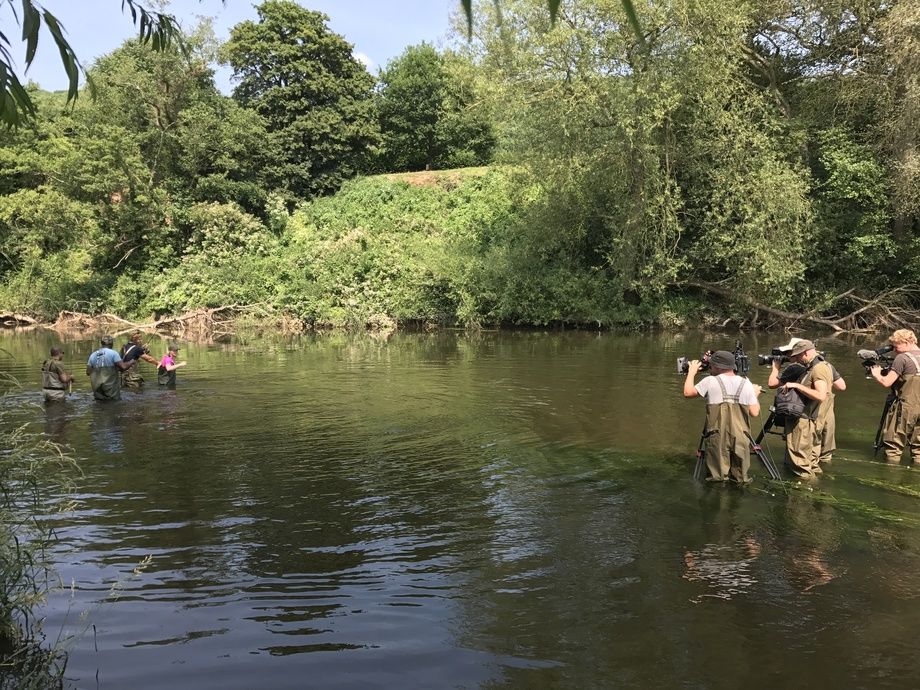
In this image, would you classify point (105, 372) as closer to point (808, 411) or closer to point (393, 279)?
point (808, 411)

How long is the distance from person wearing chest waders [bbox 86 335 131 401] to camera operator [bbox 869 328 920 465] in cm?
1321

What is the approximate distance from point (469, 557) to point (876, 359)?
625cm

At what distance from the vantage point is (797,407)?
8680 mm

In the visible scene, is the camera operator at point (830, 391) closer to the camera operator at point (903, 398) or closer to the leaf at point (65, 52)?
the camera operator at point (903, 398)

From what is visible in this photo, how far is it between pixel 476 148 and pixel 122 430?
4548 cm

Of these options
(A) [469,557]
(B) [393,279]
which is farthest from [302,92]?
(A) [469,557]

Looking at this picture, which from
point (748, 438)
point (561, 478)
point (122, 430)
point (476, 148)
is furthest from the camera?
point (476, 148)

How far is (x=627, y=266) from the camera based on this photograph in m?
29.4

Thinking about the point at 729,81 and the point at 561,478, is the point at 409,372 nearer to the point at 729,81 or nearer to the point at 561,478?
the point at 561,478

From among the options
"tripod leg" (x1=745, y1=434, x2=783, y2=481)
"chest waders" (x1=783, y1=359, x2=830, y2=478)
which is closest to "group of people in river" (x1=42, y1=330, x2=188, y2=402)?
"tripod leg" (x1=745, y1=434, x2=783, y2=481)

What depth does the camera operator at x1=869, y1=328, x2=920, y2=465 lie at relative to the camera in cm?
944

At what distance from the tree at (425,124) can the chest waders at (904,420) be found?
45.2 meters

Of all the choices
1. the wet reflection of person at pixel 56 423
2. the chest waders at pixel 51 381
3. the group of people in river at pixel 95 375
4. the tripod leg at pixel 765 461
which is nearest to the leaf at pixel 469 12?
the tripod leg at pixel 765 461

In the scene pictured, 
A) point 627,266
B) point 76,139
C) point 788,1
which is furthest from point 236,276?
point 788,1
